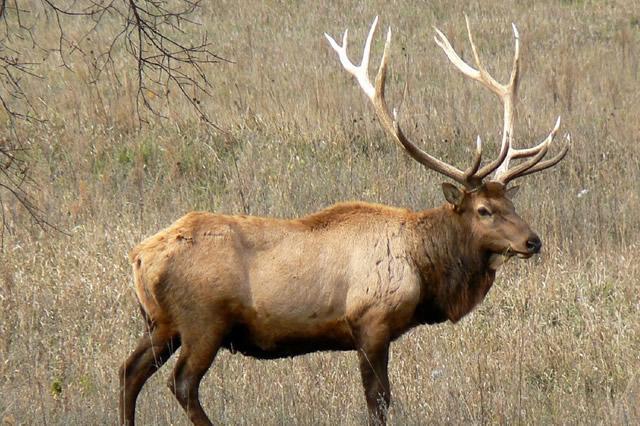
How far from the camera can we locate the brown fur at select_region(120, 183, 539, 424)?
5.85 m

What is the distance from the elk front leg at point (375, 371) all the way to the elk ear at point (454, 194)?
993mm

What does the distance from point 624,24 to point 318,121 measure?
6406 mm

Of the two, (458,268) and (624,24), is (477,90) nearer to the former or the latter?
(624,24)

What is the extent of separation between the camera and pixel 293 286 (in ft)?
19.8

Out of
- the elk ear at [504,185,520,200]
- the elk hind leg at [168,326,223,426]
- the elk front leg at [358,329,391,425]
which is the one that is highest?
the elk ear at [504,185,520,200]

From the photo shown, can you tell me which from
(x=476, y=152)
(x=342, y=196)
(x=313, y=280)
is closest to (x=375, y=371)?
(x=313, y=280)

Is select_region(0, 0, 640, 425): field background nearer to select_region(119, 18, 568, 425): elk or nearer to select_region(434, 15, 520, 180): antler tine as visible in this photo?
select_region(119, 18, 568, 425): elk

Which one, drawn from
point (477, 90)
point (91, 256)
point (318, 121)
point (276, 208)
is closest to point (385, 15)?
point (477, 90)

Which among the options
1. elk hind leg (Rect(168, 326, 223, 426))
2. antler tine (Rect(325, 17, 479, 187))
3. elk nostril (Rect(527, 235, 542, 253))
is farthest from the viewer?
antler tine (Rect(325, 17, 479, 187))

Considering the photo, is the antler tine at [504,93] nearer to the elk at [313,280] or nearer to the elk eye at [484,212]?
the elk at [313,280]

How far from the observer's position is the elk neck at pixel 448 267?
6410 millimetres

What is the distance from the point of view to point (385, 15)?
17.8 m

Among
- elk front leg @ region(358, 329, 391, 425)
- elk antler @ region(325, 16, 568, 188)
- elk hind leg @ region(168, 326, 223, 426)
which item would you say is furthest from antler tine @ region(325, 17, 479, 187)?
elk hind leg @ region(168, 326, 223, 426)

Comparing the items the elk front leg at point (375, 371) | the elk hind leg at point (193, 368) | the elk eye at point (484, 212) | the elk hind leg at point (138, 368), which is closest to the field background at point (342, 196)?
the elk front leg at point (375, 371)
